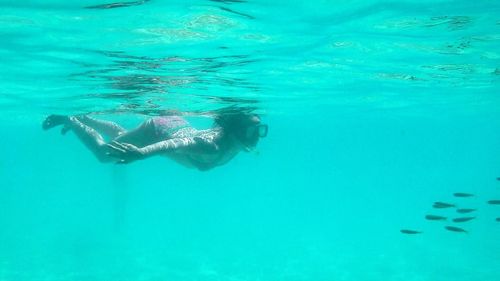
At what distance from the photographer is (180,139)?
8680 millimetres

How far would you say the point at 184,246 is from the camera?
38000mm

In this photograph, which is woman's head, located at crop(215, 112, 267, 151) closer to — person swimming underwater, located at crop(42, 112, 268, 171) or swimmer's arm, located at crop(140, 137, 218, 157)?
person swimming underwater, located at crop(42, 112, 268, 171)

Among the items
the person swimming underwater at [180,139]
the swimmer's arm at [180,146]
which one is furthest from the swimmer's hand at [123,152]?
the swimmer's arm at [180,146]

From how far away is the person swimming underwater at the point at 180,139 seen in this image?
297 inches

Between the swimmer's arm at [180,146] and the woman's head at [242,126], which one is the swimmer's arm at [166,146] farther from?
the woman's head at [242,126]

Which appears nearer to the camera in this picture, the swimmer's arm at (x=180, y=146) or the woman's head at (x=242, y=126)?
the swimmer's arm at (x=180, y=146)

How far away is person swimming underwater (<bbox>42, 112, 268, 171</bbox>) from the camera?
7.54 meters

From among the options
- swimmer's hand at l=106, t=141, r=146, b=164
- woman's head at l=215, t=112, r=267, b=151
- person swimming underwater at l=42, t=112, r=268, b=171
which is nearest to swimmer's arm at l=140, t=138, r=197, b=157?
person swimming underwater at l=42, t=112, r=268, b=171

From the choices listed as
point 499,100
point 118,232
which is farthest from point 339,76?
point 118,232

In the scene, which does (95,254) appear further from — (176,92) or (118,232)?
(176,92)

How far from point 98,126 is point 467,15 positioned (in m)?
12.9

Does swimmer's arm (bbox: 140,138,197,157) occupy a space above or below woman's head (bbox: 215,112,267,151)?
below

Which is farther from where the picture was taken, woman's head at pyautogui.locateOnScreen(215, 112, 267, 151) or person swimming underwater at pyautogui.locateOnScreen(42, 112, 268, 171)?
woman's head at pyautogui.locateOnScreen(215, 112, 267, 151)

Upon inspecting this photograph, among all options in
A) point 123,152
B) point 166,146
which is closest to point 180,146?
point 166,146
